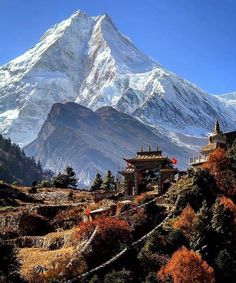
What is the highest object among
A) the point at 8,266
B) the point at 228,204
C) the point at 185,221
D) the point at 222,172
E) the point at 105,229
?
the point at 222,172

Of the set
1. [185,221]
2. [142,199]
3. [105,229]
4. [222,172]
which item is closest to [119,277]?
[105,229]

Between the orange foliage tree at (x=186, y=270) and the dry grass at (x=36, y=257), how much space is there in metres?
7.74

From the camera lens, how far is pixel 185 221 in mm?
53500

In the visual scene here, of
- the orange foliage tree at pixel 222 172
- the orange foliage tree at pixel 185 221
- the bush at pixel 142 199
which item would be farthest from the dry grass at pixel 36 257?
the orange foliage tree at pixel 222 172

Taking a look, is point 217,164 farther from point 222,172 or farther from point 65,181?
point 65,181

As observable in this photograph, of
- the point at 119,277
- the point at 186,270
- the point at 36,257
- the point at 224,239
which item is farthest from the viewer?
the point at 224,239

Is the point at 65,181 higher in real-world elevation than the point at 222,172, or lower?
higher

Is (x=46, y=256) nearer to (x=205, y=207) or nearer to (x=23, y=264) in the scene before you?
(x=23, y=264)

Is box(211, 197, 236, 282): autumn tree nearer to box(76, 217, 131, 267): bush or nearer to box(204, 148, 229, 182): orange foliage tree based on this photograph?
box(204, 148, 229, 182): orange foliage tree

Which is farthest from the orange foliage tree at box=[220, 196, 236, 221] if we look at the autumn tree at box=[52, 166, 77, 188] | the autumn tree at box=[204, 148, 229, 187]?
the autumn tree at box=[52, 166, 77, 188]

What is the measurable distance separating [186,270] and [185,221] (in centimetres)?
A: 806

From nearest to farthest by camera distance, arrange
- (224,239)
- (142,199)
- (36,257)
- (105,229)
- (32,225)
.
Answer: (36,257) → (105,229) → (224,239) → (32,225) → (142,199)

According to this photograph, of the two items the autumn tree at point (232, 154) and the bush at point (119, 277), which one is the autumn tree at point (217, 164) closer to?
the autumn tree at point (232, 154)

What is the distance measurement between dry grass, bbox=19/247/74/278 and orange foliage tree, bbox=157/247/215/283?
7744 mm
